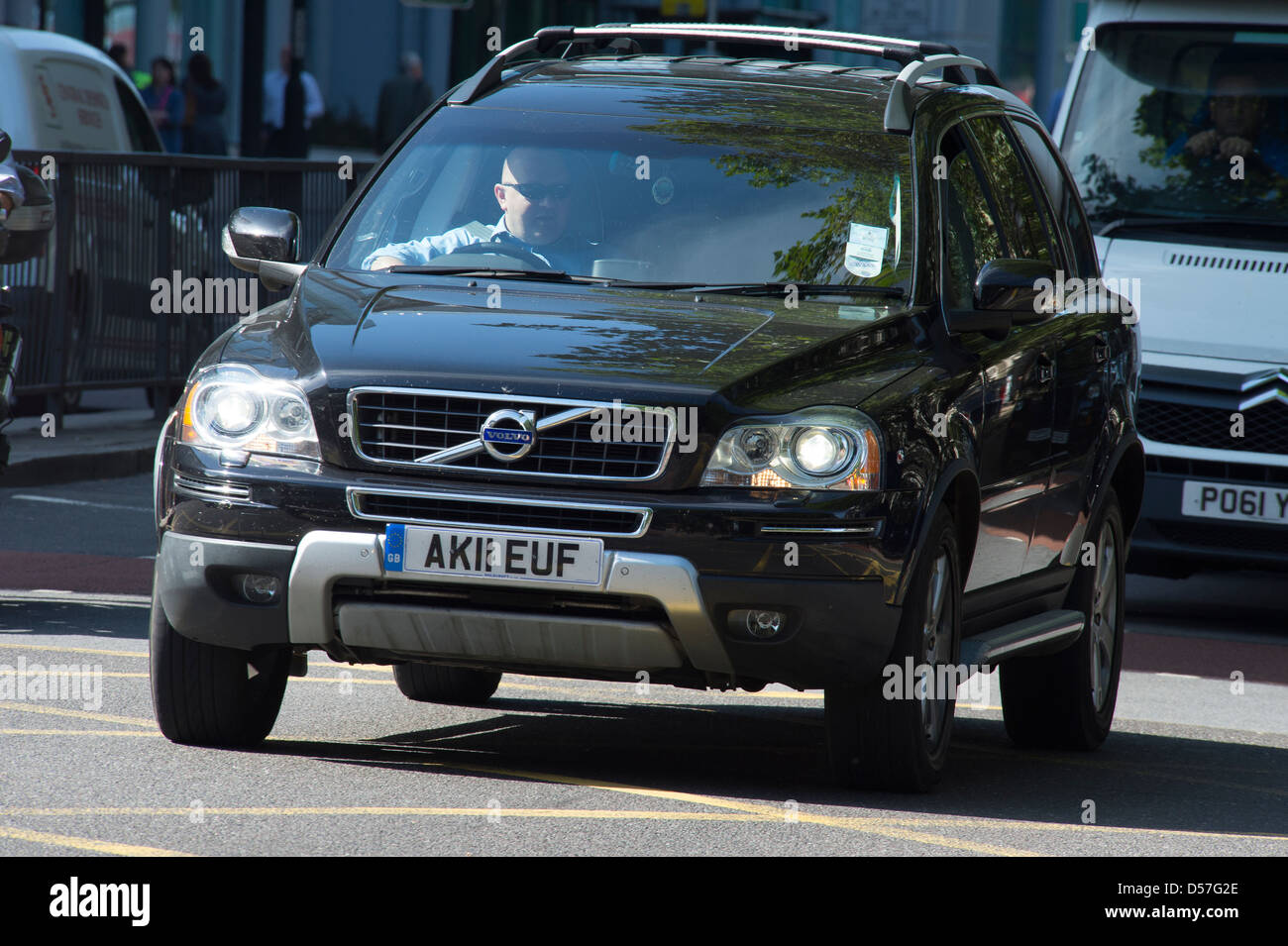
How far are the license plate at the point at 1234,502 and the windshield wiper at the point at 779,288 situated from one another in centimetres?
460

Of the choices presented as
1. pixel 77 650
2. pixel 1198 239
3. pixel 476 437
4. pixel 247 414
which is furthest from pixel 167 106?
pixel 476 437

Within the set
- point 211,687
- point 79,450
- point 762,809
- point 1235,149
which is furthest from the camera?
point 79,450

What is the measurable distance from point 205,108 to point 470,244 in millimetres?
20633

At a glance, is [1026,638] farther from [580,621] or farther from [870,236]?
[580,621]

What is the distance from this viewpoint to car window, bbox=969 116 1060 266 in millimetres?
7836

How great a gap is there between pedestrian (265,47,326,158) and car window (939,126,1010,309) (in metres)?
18.9

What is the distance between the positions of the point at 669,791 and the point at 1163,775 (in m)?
1.84

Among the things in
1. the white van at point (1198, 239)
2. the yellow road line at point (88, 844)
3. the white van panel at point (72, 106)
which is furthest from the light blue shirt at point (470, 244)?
the white van panel at point (72, 106)

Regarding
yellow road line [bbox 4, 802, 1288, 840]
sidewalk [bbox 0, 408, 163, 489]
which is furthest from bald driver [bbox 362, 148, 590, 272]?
sidewalk [bbox 0, 408, 163, 489]

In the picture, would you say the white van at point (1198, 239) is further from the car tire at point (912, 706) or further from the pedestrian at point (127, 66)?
the pedestrian at point (127, 66)

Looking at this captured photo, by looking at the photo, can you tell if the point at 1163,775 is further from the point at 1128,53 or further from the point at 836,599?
the point at 1128,53

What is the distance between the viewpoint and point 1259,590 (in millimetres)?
13250

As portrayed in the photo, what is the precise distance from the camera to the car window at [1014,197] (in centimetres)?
784

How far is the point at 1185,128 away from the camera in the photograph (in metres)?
12.0
